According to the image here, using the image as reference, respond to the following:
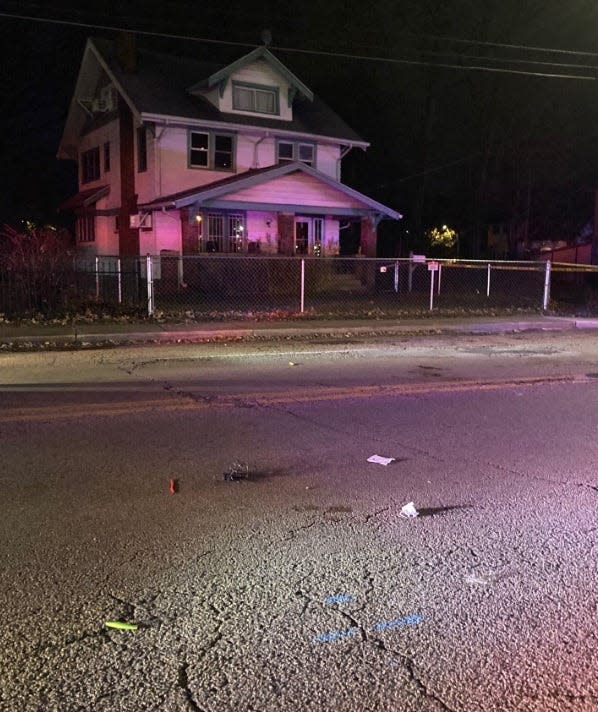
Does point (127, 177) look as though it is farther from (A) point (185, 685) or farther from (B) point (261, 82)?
(A) point (185, 685)

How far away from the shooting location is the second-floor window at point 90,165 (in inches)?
1210

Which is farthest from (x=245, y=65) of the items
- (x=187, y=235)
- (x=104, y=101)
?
(x=187, y=235)

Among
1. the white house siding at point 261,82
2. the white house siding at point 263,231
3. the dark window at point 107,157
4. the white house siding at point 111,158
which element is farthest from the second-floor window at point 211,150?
the dark window at point 107,157

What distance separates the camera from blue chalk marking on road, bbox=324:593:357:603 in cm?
365

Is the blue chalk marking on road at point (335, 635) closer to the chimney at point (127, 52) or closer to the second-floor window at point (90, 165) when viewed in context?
the chimney at point (127, 52)

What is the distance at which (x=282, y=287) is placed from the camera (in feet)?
78.7

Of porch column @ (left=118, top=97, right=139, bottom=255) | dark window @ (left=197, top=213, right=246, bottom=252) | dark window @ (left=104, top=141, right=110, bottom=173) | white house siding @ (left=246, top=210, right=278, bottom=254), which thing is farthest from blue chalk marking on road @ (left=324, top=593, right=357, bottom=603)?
dark window @ (left=104, top=141, right=110, bottom=173)

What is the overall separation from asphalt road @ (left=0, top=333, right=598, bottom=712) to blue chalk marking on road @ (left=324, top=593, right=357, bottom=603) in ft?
0.17

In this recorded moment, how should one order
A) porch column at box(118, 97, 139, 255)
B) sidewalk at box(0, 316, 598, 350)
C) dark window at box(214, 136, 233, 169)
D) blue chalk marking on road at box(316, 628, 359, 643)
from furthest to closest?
1. porch column at box(118, 97, 139, 255)
2. dark window at box(214, 136, 233, 169)
3. sidewalk at box(0, 316, 598, 350)
4. blue chalk marking on road at box(316, 628, 359, 643)

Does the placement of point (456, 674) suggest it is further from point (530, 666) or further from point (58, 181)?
point (58, 181)

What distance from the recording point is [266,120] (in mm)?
27297

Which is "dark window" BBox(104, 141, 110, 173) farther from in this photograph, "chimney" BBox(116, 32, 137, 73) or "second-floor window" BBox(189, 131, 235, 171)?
"second-floor window" BBox(189, 131, 235, 171)

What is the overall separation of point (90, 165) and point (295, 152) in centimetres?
1003

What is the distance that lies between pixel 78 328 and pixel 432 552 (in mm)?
12328
